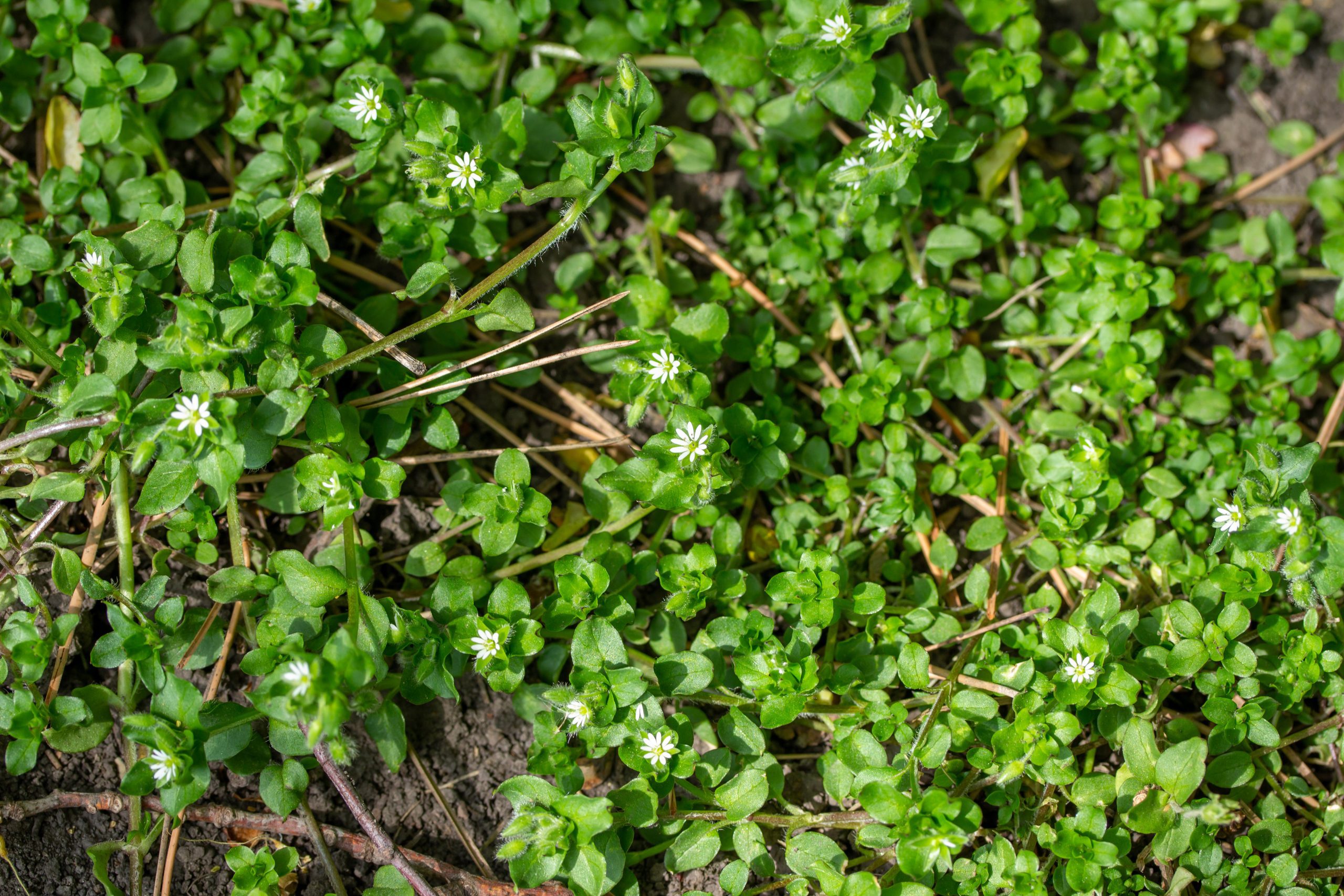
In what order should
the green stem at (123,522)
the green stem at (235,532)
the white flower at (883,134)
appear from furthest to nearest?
the white flower at (883,134) → the green stem at (235,532) → the green stem at (123,522)

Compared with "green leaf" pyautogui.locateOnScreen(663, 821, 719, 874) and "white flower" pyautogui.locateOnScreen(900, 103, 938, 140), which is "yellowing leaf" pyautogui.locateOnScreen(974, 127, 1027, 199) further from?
"green leaf" pyautogui.locateOnScreen(663, 821, 719, 874)

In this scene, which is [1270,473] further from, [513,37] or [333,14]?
[333,14]

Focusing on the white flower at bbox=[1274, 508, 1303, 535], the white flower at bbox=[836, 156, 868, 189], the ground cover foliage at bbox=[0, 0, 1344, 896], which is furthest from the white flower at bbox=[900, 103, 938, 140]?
the white flower at bbox=[1274, 508, 1303, 535]

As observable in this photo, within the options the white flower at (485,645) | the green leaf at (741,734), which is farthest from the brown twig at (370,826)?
the green leaf at (741,734)

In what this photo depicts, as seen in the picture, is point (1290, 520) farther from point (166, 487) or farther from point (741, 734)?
point (166, 487)

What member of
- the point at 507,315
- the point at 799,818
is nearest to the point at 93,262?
the point at 507,315

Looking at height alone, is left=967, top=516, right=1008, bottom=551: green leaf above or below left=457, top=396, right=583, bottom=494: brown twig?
below

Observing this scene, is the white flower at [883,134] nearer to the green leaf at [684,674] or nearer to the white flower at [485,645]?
the green leaf at [684,674]
